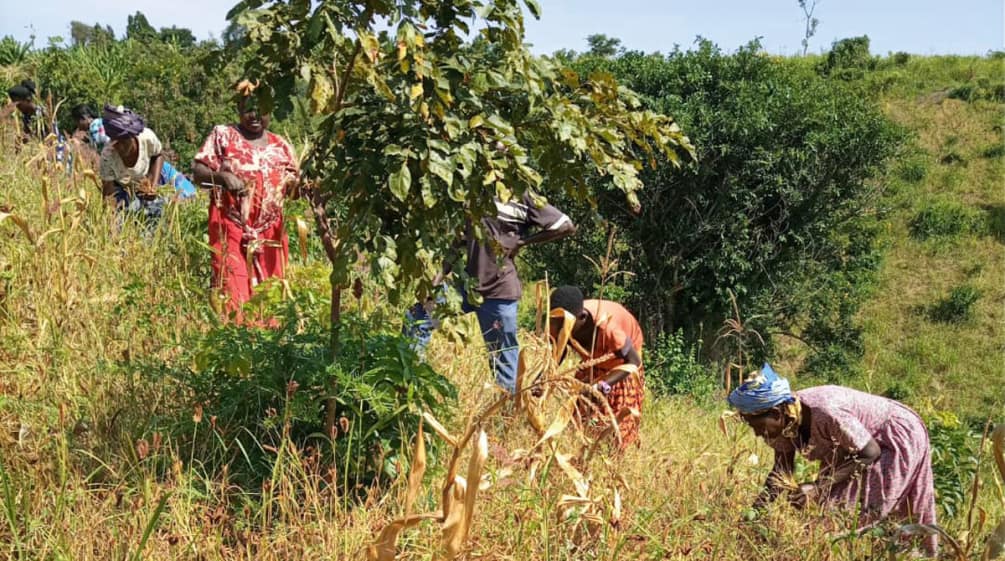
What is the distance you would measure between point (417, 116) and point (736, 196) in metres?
6.21

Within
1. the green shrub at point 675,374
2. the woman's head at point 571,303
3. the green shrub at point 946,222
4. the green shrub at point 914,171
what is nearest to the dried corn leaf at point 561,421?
the woman's head at point 571,303

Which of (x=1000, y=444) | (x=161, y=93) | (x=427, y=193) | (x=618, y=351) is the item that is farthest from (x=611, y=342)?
(x=161, y=93)

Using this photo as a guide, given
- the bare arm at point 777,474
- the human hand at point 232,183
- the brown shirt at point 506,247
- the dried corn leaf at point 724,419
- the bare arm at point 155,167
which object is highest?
the bare arm at point 155,167

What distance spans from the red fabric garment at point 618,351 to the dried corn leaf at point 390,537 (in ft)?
7.40

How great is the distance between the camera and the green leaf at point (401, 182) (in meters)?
2.71

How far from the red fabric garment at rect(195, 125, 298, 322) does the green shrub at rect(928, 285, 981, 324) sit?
36.3ft

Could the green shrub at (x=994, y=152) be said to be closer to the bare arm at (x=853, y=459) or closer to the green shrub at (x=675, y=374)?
the green shrub at (x=675, y=374)

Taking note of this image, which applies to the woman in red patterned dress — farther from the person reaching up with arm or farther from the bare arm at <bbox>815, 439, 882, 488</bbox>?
the bare arm at <bbox>815, 439, 882, 488</bbox>

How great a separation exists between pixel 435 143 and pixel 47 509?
1.62m

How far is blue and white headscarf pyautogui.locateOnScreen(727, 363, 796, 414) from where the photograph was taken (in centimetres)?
357

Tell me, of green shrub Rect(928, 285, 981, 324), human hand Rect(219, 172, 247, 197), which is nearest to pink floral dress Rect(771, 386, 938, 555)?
human hand Rect(219, 172, 247, 197)

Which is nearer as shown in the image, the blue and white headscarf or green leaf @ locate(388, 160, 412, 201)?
green leaf @ locate(388, 160, 412, 201)

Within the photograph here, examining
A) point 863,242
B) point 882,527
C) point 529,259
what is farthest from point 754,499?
point 863,242

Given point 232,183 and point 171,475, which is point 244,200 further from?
point 171,475
